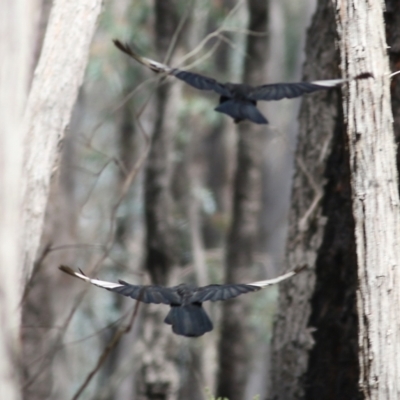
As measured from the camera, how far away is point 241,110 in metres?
3.97

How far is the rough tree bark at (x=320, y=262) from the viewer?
180 inches

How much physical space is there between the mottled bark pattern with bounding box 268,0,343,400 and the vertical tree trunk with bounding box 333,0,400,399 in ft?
4.70

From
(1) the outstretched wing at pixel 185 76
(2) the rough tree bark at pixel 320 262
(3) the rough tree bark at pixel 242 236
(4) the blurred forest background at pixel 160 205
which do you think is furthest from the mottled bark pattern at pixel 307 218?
(3) the rough tree bark at pixel 242 236

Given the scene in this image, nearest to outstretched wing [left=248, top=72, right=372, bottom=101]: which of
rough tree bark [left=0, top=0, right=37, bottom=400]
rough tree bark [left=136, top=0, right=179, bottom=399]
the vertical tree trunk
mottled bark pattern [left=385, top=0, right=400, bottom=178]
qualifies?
the vertical tree trunk

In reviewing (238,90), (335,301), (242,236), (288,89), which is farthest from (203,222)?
(288,89)

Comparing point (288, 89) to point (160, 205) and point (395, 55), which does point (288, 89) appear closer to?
point (395, 55)

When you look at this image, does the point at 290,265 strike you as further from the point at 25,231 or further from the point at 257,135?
the point at 257,135

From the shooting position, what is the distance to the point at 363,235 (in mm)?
3223

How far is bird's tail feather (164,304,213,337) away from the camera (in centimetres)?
326

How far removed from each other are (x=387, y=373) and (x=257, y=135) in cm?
579

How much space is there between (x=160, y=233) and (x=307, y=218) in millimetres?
2782

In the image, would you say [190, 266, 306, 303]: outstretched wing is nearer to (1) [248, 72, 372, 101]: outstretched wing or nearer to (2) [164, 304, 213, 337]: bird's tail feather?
(2) [164, 304, 213, 337]: bird's tail feather

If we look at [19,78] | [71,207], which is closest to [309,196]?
[19,78]

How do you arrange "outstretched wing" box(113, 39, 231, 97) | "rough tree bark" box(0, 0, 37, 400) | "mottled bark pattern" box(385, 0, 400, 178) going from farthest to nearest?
"mottled bark pattern" box(385, 0, 400, 178) < "outstretched wing" box(113, 39, 231, 97) < "rough tree bark" box(0, 0, 37, 400)
